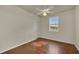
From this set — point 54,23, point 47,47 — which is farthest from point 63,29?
point 47,47

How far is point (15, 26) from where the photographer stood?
144 centimetres

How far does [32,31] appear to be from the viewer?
5.52 ft

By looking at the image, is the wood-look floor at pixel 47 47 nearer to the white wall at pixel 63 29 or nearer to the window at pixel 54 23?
the white wall at pixel 63 29

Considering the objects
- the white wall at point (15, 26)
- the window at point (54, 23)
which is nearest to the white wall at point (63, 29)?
the window at point (54, 23)

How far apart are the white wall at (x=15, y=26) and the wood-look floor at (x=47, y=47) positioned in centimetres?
15

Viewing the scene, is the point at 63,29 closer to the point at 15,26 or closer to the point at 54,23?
the point at 54,23

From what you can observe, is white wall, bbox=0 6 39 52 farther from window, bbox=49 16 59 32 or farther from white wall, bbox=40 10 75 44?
window, bbox=49 16 59 32

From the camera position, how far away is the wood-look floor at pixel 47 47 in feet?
4.41

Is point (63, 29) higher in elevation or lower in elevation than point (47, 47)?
higher

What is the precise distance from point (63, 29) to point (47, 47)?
1.46ft

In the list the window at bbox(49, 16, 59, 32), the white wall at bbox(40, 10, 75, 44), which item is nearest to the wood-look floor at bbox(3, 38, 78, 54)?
the white wall at bbox(40, 10, 75, 44)

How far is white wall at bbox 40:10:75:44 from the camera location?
1.40m

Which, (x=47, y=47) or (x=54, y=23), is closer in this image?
(x=54, y=23)
